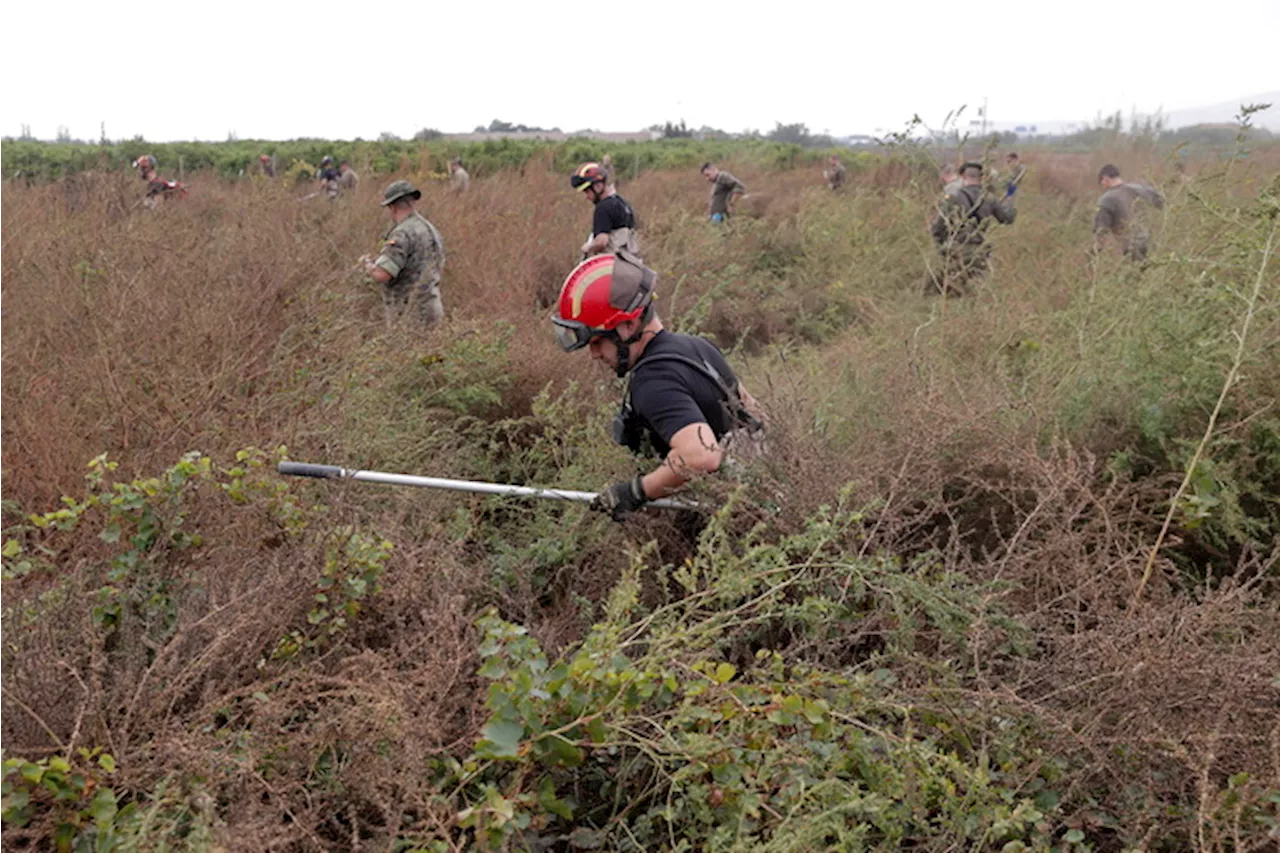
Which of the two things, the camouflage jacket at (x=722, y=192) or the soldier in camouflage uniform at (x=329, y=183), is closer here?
the soldier in camouflage uniform at (x=329, y=183)

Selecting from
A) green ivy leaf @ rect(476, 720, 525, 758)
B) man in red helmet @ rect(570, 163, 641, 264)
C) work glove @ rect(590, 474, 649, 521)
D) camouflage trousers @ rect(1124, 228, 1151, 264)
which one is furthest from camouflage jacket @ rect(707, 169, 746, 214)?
green ivy leaf @ rect(476, 720, 525, 758)

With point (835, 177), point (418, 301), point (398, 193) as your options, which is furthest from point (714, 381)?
point (835, 177)

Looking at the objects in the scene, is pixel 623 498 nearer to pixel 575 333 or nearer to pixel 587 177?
pixel 575 333

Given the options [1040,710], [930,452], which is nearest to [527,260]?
[930,452]

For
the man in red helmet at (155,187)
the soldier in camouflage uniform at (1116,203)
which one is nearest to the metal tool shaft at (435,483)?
the soldier in camouflage uniform at (1116,203)

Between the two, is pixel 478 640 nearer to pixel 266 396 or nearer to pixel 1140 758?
pixel 1140 758

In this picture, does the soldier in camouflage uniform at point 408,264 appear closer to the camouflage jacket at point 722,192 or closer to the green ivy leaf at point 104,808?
the green ivy leaf at point 104,808

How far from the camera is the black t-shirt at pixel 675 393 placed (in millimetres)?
3014

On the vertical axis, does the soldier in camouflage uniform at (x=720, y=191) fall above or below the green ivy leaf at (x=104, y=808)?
above

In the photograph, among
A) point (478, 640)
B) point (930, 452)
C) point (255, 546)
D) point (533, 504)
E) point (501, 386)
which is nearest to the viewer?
point (478, 640)

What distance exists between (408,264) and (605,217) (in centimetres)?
191

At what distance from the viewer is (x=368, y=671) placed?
2.39 m

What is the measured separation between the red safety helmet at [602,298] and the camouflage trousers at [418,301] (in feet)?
11.4

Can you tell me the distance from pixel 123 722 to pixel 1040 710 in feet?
6.91
